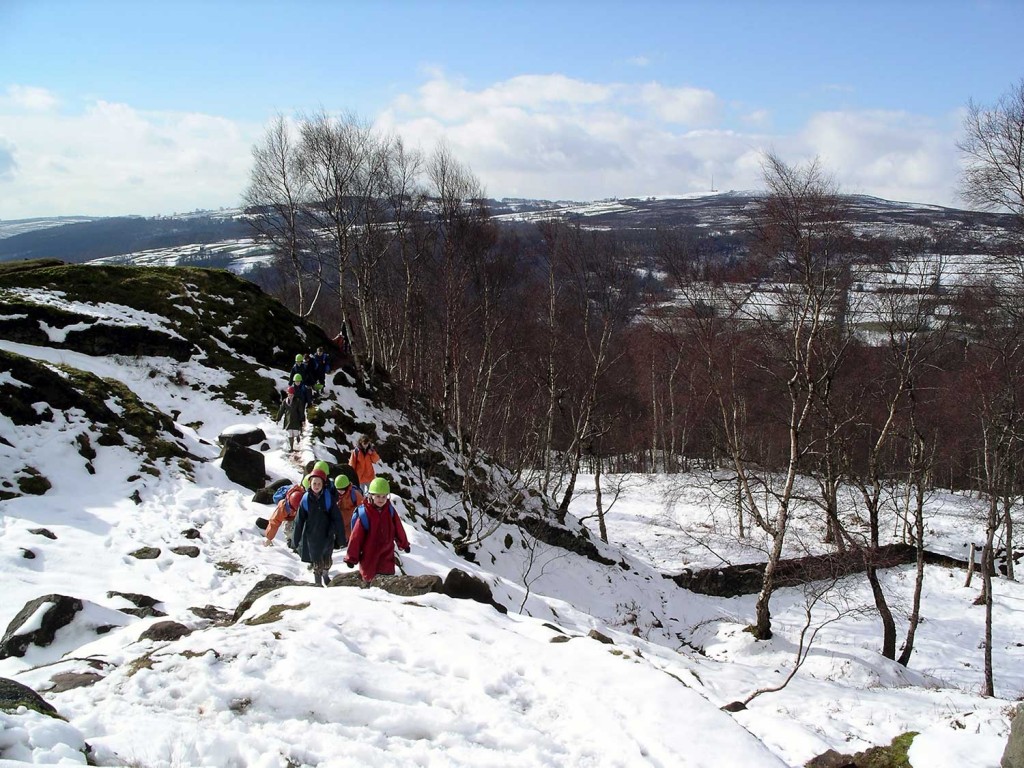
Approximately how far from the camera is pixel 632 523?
2433cm

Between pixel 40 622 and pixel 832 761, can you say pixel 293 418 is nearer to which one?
pixel 40 622

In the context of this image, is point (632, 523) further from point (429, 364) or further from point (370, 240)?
point (370, 240)

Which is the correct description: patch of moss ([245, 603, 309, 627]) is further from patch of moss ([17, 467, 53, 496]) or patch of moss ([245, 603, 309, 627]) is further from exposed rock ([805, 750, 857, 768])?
patch of moss ([17, 467, 53, 496])

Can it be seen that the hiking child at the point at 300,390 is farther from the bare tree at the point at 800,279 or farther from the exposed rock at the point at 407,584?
the bare tree at the point at 800,279

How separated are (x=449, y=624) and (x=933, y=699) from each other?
9118mm

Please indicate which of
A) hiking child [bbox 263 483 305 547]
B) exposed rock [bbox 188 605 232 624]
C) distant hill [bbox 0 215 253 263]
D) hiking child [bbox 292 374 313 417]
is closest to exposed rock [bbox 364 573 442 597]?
exposed rock [bbox 188 605 232 624]

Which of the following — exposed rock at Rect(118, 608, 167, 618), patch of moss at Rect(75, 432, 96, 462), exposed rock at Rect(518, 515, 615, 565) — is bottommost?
exposed rock at Rect(518, 515, 615, 565)

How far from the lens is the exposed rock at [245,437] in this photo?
44.9ft

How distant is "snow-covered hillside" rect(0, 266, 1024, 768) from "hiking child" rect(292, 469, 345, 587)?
17.9 inches

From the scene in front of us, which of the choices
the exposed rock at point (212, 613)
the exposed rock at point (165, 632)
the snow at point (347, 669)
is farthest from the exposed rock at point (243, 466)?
the exposed rock at point (165, 632)

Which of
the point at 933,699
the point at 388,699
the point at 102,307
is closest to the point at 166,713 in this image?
the point at 388,699

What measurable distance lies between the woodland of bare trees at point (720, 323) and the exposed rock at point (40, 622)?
29.7 ft

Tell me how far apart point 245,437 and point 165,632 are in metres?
8.56

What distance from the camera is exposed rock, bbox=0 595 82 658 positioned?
18.9 ft
